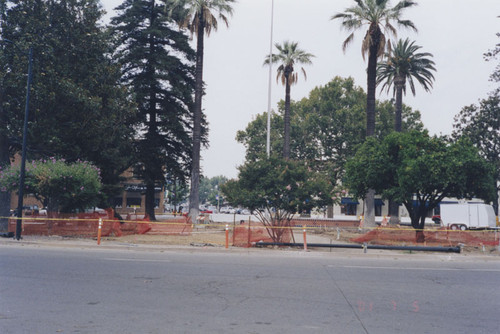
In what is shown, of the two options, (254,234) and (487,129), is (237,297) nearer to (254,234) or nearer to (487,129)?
(254,234)

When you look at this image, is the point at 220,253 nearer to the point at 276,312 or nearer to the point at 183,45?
the point at 276,312

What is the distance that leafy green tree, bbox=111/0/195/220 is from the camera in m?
37.1

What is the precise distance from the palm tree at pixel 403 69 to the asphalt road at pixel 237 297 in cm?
2694

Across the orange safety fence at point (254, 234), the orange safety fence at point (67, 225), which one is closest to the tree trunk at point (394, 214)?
the orange safety fence at point (254, 234)

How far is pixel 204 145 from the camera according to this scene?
1670 inches

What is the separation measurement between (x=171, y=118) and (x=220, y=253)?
21707 millimetres

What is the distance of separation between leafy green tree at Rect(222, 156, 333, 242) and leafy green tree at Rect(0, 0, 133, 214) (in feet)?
34.7

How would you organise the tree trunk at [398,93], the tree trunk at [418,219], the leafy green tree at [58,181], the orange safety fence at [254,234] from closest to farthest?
the orange safety fence at [254,234] < the tree trunk at [418,219] < the leafy green tree at [58,181] < the tree trunk at [398,93]

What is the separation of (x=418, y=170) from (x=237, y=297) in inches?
601

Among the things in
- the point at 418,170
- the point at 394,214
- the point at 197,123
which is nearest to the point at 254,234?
the point at 418,170

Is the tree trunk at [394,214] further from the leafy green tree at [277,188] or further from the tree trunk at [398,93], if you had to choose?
the leafy green tree at [277,188]

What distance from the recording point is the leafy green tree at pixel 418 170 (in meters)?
21.2

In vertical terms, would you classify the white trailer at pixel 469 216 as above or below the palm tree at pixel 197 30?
below

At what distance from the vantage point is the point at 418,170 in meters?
21.1
